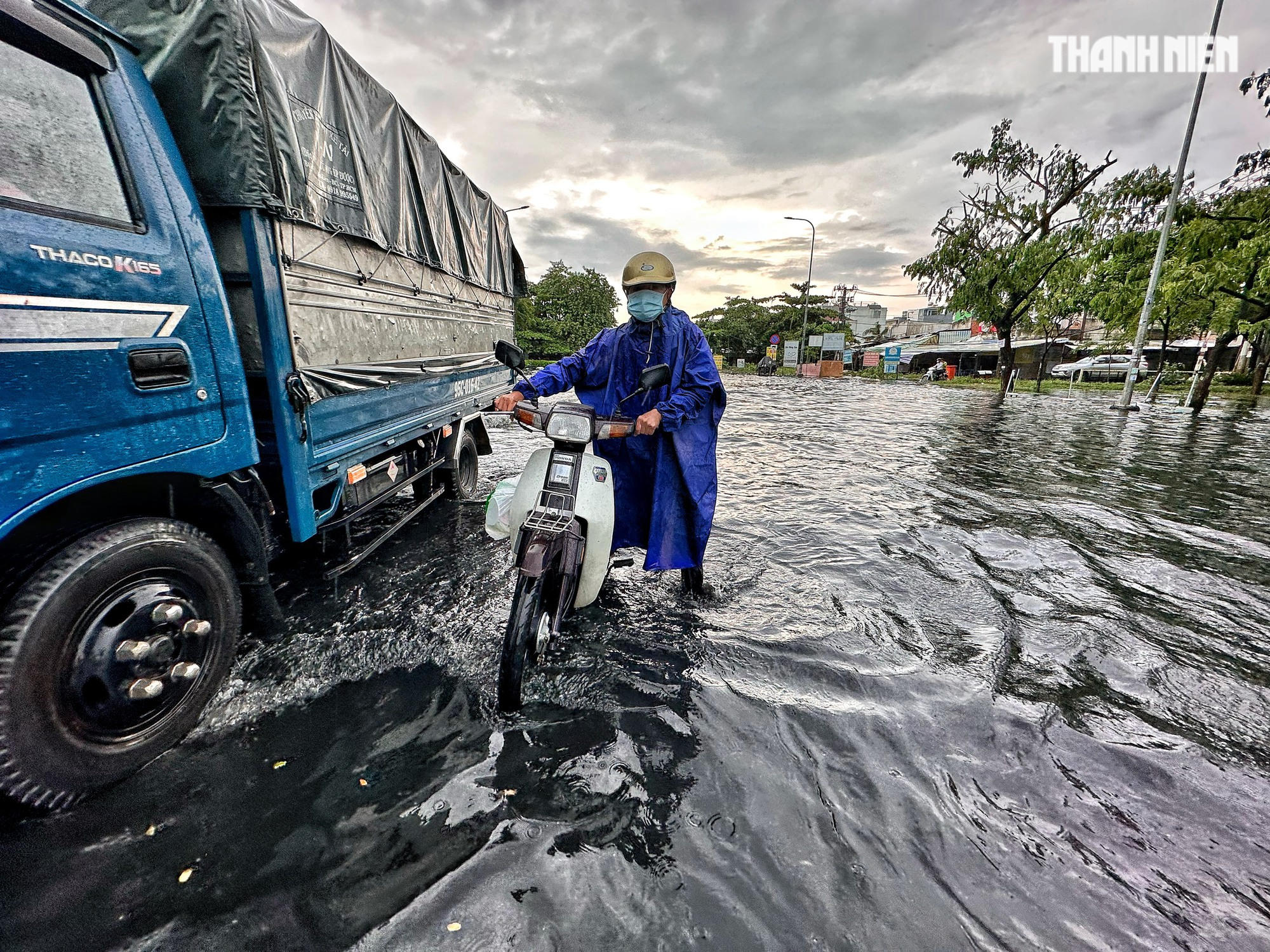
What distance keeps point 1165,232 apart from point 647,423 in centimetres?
1725

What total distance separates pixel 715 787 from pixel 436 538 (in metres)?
3.08

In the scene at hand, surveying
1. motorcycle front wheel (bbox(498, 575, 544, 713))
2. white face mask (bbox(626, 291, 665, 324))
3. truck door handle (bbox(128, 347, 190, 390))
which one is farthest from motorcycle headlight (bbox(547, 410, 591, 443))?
truck door handle (bbox(128, 347, 190, 390))

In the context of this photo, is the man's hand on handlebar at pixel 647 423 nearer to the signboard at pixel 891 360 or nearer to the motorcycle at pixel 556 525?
the motorcycle at pixel 556 525

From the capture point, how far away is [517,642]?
2107 millimetres

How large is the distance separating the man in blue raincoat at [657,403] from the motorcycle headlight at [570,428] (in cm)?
48

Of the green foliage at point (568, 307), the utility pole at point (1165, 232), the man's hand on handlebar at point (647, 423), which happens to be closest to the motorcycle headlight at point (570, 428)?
the man's hand on handlebar at point (647, 423)

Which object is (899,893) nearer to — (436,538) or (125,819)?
(125,819)

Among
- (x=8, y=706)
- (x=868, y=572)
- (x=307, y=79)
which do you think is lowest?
(x=868, y=572)

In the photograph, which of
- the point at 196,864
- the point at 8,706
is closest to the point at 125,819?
the point at 196,864

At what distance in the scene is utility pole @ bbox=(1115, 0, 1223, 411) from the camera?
11.9 meters

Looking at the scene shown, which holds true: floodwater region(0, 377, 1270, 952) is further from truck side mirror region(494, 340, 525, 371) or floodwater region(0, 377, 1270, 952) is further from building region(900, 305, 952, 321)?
building region(900, 305, 952, 321)

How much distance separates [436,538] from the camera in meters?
4.24

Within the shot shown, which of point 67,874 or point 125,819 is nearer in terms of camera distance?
point 67,874

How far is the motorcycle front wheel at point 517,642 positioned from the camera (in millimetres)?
2111
